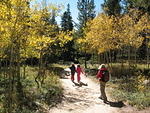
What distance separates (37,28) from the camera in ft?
56.4

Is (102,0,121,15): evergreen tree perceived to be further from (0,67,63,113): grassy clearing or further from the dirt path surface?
(0,67,63,113): grassy clearing

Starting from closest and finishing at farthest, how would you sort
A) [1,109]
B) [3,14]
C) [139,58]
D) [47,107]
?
[3,14] < [1,109] < [47,107] < [139,58]

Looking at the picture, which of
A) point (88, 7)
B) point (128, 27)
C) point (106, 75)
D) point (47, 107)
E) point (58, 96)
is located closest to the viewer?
point (47, 107)

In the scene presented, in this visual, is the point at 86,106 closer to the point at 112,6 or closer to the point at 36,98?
the point at 36,98

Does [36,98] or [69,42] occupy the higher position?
[69,42]

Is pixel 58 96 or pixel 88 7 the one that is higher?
pixel 88 7

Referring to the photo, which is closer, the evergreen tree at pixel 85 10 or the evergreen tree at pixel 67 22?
the evergreen tree at pixel 85 10

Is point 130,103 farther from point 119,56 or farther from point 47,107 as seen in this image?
point 119,56

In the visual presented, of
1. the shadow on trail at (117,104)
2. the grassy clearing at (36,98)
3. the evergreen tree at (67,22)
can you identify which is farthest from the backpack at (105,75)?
the evergreen tree at (67,22)

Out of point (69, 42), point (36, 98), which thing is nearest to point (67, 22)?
point (69, 42)

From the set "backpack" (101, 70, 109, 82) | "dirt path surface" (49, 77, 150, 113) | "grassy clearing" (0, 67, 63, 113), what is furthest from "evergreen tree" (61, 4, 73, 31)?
"backpack" (101, 70, 109, 82)

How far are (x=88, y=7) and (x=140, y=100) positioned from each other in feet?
143

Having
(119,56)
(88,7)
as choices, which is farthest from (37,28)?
(119,56)

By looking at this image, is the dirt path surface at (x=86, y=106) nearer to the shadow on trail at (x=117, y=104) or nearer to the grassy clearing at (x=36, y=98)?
the shadow on trail at (x=117, y=104)
